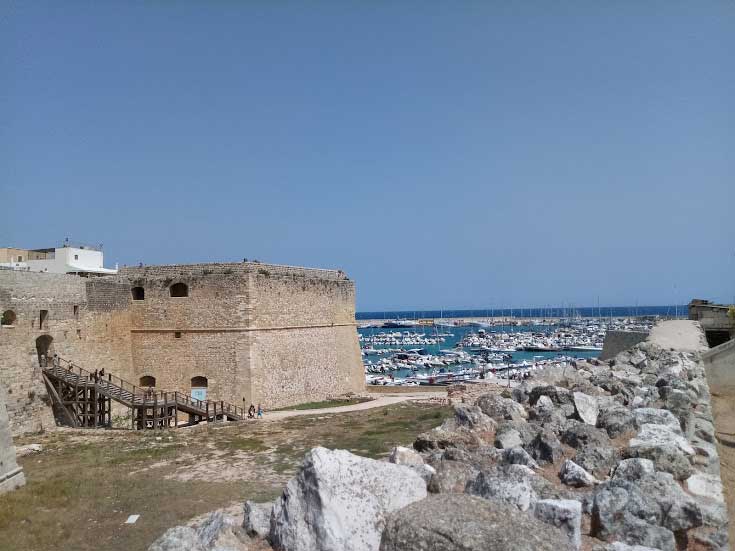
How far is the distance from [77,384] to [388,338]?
87357mm

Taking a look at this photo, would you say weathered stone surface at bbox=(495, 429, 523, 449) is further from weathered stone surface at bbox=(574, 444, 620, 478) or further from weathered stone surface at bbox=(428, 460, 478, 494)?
weathered stone surface at bbox=(428, 460, 478, 494)

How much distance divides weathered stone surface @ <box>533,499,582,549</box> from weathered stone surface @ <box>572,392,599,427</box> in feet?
7.79

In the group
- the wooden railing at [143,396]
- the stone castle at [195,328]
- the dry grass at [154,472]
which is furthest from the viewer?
the stone castle at [195,328]

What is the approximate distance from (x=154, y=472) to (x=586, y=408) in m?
9.29

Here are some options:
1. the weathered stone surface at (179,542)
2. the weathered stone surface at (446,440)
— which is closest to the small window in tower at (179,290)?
the weathered stone surface at (446,440)

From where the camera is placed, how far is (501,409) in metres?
5.71

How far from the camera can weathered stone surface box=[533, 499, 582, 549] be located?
296cm

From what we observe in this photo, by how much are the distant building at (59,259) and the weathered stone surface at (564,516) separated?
27811 mm

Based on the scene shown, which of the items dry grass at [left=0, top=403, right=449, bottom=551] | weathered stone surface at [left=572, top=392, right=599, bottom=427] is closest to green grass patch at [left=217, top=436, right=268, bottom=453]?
dry grass at [left=0, top=403, right=449, bottom=551]

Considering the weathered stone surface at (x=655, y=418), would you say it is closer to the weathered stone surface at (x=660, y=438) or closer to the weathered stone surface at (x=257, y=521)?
the weathered stone surface at (x=660, y=438)

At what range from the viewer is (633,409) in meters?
5.43

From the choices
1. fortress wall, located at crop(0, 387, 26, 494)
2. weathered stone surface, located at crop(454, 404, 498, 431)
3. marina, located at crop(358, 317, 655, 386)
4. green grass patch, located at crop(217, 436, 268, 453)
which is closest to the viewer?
weathered stone surface, located at crop(454, 404, 498, 431)

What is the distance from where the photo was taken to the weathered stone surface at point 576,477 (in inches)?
149

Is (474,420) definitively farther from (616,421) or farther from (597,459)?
(597,459)
